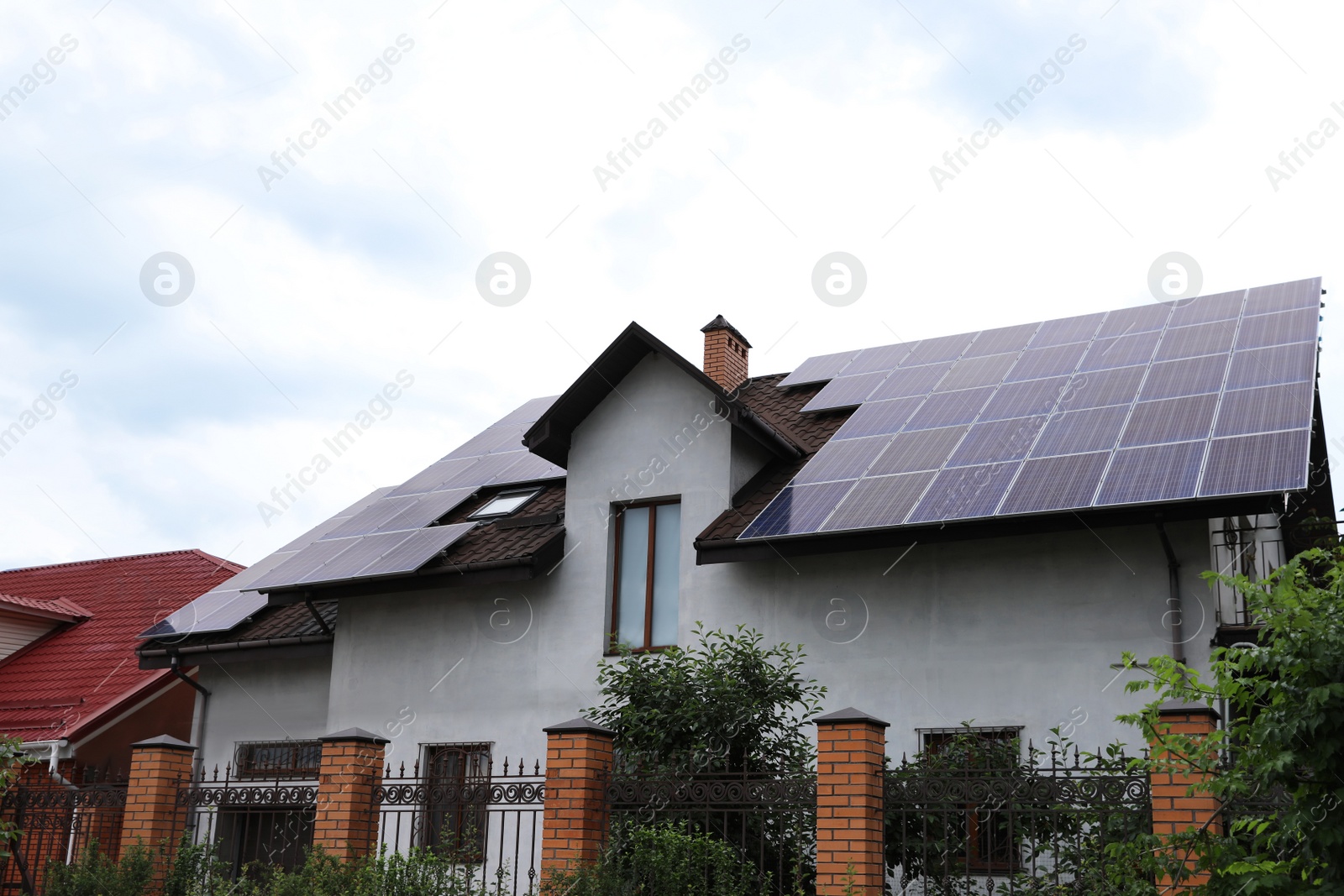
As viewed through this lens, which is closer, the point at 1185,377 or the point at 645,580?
the point at 1185,377

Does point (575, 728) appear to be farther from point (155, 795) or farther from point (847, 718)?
point (155, 795)

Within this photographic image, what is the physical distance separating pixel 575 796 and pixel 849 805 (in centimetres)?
222

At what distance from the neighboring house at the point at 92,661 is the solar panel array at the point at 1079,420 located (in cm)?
999

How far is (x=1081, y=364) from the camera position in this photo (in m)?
13.5

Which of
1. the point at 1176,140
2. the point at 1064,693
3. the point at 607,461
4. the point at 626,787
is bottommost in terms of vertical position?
the point at 626,787

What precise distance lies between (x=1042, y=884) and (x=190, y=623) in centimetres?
1239

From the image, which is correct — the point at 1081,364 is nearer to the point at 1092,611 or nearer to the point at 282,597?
the point at 1092,611

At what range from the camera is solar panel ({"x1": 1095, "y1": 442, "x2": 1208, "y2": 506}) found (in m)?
10.1

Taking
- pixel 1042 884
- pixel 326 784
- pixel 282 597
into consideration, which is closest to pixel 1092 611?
pixel 1042 884

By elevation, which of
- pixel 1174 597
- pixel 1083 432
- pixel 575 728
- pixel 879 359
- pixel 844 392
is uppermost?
pixel 879 359

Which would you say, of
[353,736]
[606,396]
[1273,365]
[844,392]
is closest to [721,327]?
[844,392]

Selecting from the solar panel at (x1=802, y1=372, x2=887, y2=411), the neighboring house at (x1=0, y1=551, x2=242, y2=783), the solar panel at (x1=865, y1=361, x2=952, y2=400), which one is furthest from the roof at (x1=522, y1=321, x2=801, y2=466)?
the neighboring house at (x1=0, y1=551, x2=242, y2=783)

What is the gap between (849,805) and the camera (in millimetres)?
8320

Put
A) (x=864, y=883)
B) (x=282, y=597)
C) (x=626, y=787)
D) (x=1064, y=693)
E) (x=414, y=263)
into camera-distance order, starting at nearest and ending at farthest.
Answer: (x=864, y=883)
(x=626, y=787)
(x=1064, y=693)
(x=414, y=263)
(x=282, y=597)
